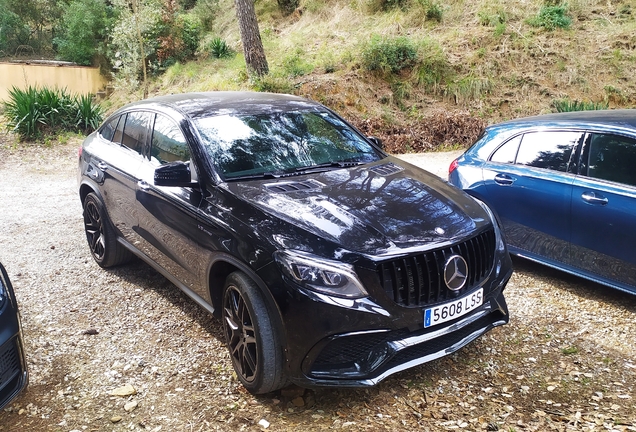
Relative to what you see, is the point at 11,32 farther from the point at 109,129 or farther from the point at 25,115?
the point at 109,129

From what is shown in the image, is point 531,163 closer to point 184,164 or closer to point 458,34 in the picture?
point 184,164

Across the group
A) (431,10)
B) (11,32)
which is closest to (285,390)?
(431,10)

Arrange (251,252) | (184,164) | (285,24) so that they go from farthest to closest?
(285,24) → (184,164) → (251,252)

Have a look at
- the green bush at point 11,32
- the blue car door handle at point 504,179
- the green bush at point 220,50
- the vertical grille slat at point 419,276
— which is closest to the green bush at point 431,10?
the green bush at point 220,50

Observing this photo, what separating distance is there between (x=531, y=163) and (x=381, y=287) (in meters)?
2.71

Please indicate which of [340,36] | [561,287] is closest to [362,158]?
[561,287]

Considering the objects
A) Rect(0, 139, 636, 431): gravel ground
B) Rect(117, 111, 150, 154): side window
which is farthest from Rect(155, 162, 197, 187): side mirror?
Rect(0, 139, 636, 431): gravel ground

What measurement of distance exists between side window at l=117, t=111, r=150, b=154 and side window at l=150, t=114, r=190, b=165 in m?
0.21

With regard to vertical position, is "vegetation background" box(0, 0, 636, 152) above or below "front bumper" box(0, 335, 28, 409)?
above

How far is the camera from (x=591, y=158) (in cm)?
442

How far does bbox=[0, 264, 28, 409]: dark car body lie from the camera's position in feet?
9.08

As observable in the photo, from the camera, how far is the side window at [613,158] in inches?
164

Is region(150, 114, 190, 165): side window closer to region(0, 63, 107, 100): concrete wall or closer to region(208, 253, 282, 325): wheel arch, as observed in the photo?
region(208, 253, 282, 325): wheel arch

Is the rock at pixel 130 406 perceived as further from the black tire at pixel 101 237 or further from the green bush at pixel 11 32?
the green bush at pixel 11 32
